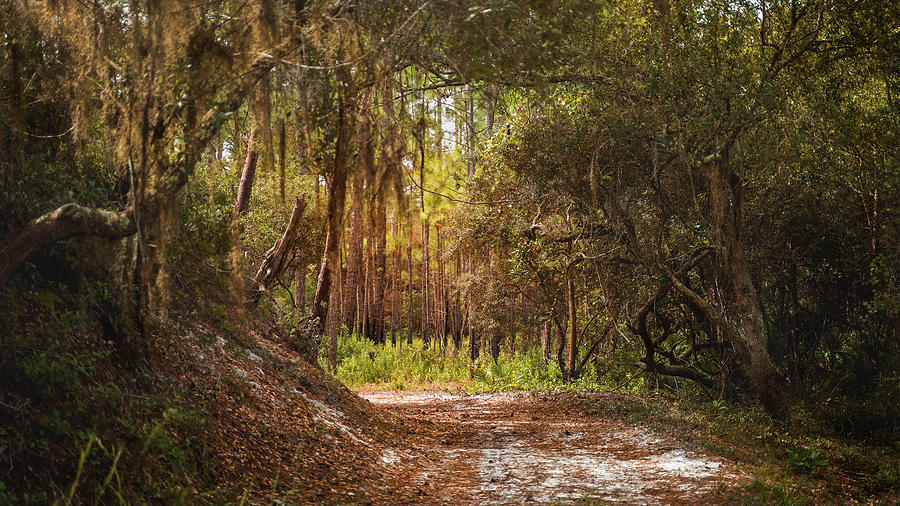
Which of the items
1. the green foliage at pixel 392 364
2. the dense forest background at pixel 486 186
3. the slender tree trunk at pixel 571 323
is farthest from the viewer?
the green foliage at pixel 392 364

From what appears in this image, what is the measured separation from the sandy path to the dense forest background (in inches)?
97.1

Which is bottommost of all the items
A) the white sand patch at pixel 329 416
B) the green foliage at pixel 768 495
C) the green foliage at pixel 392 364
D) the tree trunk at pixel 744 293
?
the green foliage at pixel 392 364

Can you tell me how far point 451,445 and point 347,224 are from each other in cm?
452

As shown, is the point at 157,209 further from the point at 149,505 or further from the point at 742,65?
the point at 742,65

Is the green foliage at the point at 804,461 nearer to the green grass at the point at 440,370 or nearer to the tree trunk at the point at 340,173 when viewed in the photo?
the tree trunk at the point at 340,173

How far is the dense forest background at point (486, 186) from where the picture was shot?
512cm

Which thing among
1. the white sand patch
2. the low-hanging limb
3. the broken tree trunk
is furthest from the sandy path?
the low-hanging limb

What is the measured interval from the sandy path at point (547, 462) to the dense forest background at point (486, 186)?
8.09ft

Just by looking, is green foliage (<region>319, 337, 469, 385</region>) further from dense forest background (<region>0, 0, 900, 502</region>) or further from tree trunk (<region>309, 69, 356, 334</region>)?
tree trunk (<region>309, 69, 356, 334</region>)

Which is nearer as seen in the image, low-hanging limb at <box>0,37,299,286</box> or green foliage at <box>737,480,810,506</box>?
low-hanging limb at <box>0,37,299,286</box>

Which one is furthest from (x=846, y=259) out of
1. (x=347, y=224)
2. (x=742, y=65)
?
(x=347, y=224)

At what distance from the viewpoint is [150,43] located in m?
4.87

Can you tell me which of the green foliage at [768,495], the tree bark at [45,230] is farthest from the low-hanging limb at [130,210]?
the green foliage at [768,495]

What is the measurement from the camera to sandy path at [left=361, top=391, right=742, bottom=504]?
6.61 metres
